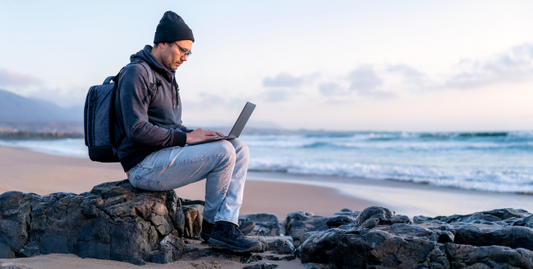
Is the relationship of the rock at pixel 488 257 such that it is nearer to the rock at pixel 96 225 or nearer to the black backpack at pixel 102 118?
the rock at pixel 96 225

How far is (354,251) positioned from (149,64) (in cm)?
217

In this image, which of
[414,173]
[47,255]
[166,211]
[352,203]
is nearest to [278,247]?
[166,211]

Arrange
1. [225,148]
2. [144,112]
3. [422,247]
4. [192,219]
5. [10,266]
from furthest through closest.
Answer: [192,219]
[225,148]
[144,112]
[422,247]
[10,266]

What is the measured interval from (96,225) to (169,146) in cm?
83

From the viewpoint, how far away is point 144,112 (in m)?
2.70

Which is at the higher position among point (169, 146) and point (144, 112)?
point (144, 112)

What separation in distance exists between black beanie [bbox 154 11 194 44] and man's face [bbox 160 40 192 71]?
5cm

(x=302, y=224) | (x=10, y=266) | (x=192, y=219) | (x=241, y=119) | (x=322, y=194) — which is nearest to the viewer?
(x=10, y=266)

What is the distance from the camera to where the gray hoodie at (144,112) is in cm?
263

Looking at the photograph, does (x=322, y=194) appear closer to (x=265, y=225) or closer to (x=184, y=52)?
(x=265, y=225)

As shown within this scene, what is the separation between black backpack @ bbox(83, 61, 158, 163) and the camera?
2.78m

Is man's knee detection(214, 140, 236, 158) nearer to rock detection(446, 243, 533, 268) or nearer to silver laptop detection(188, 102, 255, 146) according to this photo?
silver laptop detection(188, 102, 255, 146)

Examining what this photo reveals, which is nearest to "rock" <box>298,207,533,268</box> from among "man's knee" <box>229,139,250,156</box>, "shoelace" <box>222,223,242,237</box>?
"shoelace" <box>222,223,242,237</box>

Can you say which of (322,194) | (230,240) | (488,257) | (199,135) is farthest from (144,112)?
(322,194)
